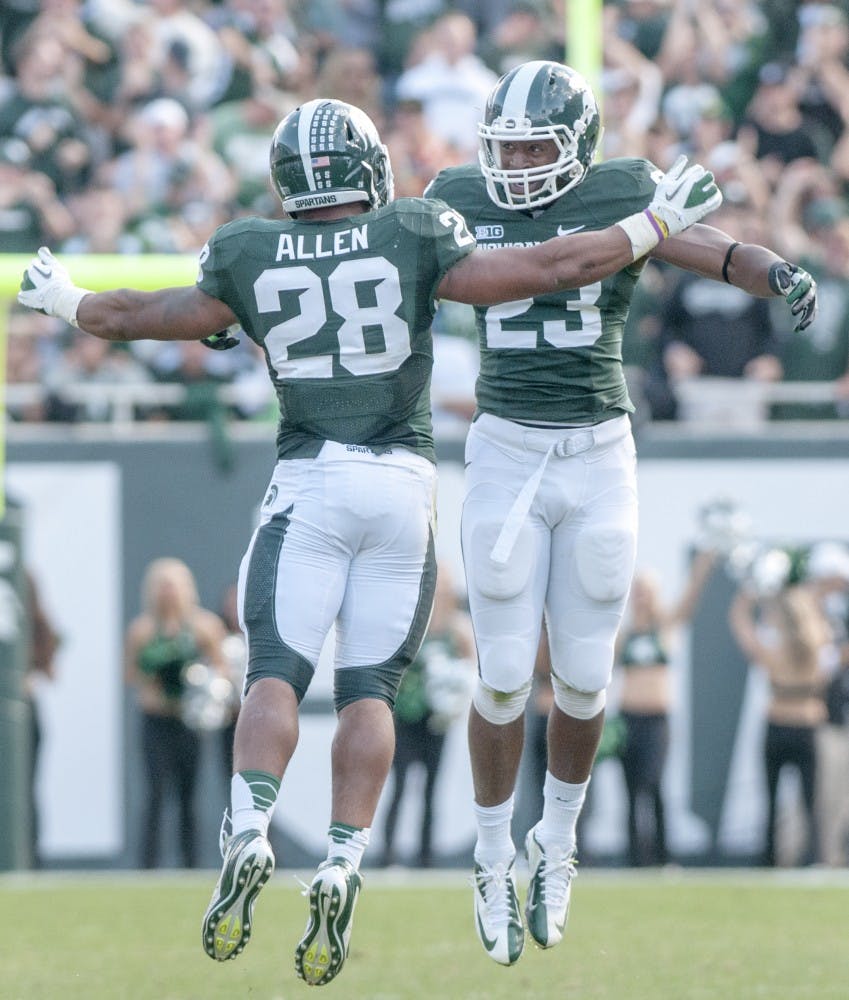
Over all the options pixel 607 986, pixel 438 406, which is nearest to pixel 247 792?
pixel 607 986

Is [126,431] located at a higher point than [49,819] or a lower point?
higher

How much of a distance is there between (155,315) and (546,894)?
2075mm

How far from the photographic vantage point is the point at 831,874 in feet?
34.6

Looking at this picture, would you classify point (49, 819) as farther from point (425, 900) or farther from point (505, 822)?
point (505, 822)

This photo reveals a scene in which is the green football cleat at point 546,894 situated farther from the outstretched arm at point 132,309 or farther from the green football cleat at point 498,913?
the outstretched arm at point 132,309

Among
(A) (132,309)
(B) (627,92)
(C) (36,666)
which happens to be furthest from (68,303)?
(B) (627,92)

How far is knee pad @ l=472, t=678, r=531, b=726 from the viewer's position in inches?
227

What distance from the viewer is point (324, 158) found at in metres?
5.16

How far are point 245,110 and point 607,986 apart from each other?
25.3ft

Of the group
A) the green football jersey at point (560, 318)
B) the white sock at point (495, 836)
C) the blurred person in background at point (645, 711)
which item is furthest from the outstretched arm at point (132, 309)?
the blurred person in background at point (645, 711)

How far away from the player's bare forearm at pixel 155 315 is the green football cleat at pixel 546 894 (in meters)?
1.90

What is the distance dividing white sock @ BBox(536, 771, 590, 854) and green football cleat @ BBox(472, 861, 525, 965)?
0.47 ft

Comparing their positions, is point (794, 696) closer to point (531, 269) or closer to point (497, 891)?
point (497, 891)

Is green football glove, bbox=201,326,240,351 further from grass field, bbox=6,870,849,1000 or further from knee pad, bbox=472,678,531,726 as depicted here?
grass field, bbox=6,870,849,1000
